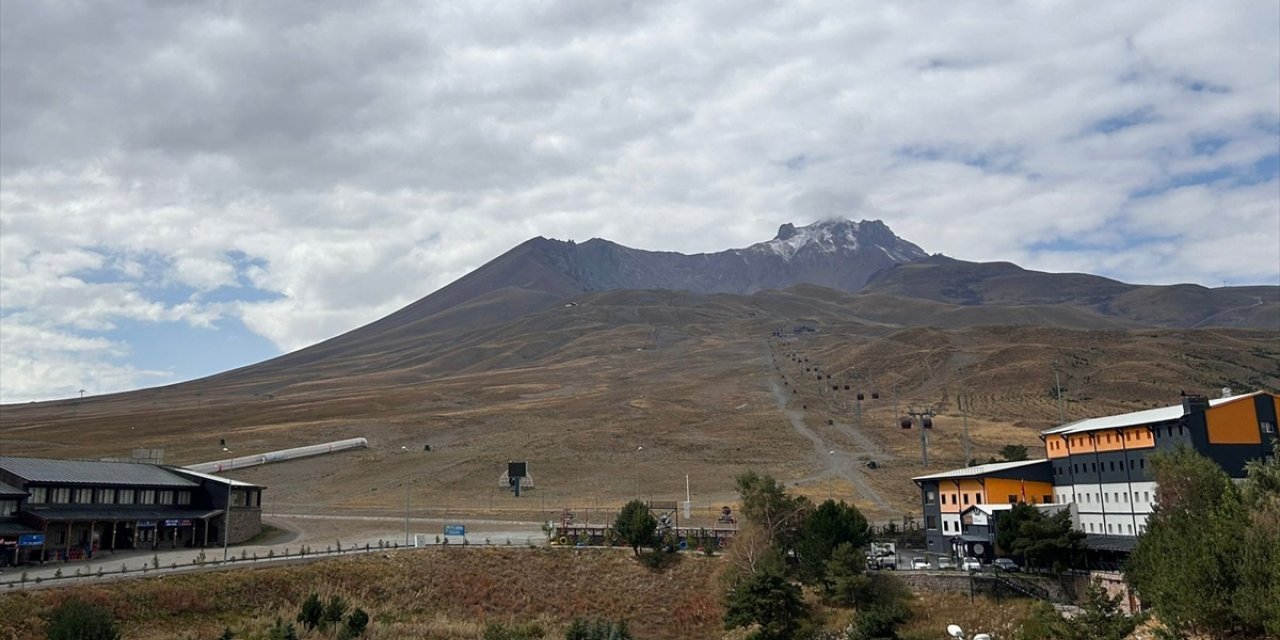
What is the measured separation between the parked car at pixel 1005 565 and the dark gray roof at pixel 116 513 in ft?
171

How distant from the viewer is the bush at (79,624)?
108 feet

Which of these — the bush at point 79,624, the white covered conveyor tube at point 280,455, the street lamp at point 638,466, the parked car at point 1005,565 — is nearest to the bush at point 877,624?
the parked car at point 1005,565

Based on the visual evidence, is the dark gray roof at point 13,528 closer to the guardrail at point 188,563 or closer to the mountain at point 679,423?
the guardrail at point 188,563

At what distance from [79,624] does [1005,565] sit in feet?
157

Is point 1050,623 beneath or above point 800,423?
beneath

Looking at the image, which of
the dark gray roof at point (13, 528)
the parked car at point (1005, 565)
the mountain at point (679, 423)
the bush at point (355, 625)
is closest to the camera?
the bush at point (355, 625)

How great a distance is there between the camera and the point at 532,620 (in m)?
48.9

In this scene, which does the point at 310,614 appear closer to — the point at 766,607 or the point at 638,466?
the point at 766,607

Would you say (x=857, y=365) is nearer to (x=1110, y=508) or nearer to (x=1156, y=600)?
(x=1110, y=508)

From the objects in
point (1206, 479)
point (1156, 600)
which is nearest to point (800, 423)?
point (1206, 479)

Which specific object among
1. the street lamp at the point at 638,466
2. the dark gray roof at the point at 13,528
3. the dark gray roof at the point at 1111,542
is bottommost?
the dark gray roof at the point at 1111,542

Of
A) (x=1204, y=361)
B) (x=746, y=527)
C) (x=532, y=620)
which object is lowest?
(x=532, y=620)

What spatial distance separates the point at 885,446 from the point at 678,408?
41135 mm

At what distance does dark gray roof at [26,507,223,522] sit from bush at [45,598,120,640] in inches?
903
